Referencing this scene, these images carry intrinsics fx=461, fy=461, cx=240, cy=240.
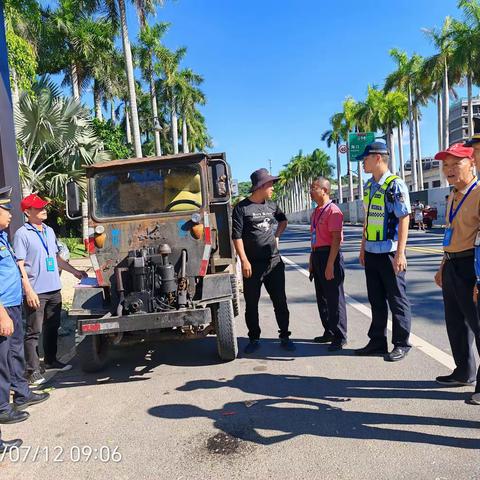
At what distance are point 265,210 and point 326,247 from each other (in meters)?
0.84

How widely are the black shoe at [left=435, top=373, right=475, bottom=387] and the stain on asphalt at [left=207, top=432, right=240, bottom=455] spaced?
1937mm

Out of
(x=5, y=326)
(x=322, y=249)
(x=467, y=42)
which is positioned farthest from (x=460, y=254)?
(x=467, y=42)

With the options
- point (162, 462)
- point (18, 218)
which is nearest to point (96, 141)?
point (18, 218)

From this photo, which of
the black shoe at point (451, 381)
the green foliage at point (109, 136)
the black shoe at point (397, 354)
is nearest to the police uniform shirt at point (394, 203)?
the black shoe at point (397, 354)

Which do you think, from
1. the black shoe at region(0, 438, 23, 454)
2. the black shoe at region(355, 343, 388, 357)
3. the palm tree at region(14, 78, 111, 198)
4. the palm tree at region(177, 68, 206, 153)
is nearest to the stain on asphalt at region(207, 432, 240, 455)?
the black shoe at region(0, 438, 23, 454)

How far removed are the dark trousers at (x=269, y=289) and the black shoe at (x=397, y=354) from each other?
47.8 inches

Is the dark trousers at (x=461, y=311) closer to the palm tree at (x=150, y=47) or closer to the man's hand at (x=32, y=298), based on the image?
the man's hand at (x=32, y=298)

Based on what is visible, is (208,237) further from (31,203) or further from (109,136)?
(109,136)

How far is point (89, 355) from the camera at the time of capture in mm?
4996

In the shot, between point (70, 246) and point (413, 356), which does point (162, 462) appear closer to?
point (413, 356)

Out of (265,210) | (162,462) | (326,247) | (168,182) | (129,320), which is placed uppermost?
(168,182)

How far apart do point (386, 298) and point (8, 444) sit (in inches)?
146

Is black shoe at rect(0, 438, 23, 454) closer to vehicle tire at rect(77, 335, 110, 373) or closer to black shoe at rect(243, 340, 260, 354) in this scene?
vehicle tire at rect(77, 335, 110, 373)

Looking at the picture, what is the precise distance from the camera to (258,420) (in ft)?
11.6
